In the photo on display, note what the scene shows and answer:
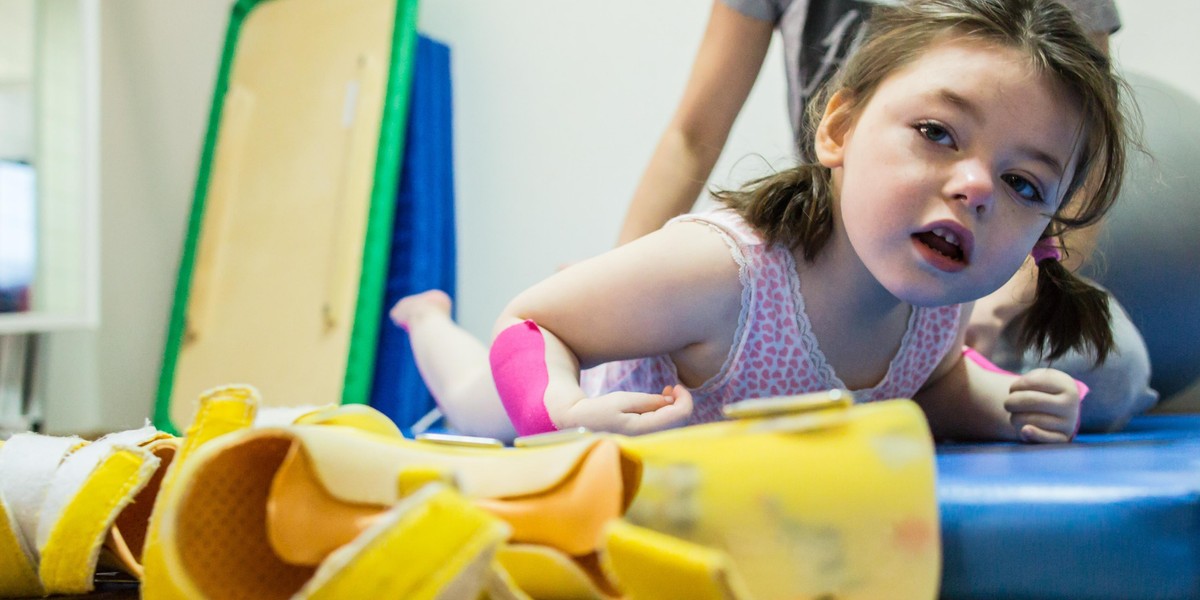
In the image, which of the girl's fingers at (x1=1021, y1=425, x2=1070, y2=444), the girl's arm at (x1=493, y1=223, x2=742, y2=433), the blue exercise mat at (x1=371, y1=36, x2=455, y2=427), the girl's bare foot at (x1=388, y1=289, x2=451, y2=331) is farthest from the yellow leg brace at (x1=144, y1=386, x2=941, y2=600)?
the blue exercise mat at (x1=371, y1=36, x2=455, y2=427)

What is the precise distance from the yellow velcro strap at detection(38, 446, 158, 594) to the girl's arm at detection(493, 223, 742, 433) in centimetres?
31

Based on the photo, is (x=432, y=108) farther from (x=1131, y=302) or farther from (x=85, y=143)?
(x=1131, y=302)

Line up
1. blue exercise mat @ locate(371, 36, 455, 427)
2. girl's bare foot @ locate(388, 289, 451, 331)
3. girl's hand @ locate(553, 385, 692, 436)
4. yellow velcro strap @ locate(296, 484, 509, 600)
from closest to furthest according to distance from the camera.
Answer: yellow velcro strap @ locate(296, 484, 509, 600) < girl's hand @ locate(553, 385, 692, 436) < girl's bare foot @ locate(388, 289, 451, 331) < blue exercise mat @ locate(371, 36, 455, 427)

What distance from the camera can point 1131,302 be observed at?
1.10 meters

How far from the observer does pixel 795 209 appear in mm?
777

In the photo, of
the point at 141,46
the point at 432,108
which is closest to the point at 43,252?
the point at 141,46

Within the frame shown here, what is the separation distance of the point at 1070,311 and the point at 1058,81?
0.99 ft

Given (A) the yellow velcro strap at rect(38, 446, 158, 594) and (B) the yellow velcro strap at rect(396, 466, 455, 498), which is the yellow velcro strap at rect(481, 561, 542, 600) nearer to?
(B) the yellow velcro strap at rect(396, 466, 455, 498)

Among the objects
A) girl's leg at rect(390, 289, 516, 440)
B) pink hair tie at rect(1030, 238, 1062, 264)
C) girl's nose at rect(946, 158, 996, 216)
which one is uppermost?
girl's nose at rect(946, 158, 996, 216)

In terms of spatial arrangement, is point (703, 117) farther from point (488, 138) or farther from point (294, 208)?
point (294, 208)

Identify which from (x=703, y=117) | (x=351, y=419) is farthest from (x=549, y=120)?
(x=351, y=419)

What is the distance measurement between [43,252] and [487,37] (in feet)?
3.16

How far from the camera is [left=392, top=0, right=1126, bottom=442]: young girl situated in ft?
2.08

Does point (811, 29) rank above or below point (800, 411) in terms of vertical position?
above
